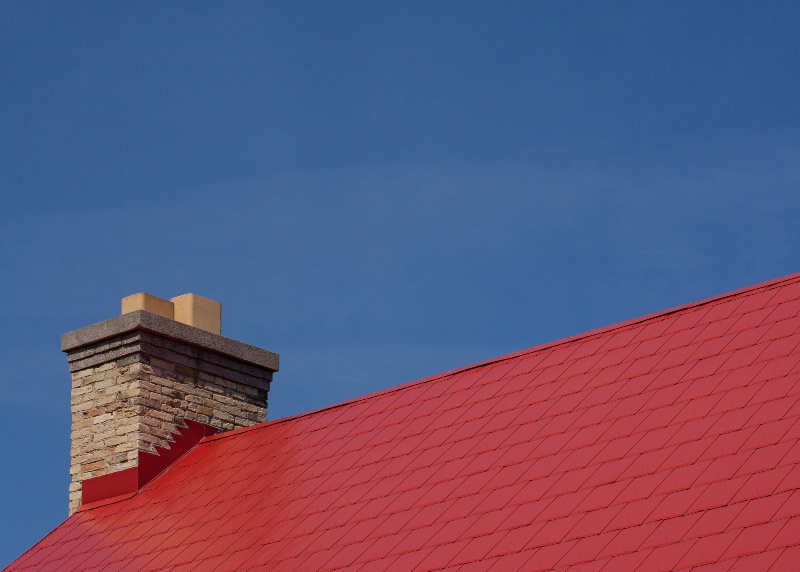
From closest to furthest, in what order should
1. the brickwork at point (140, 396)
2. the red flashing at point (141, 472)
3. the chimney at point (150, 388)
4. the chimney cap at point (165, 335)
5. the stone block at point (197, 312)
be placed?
the red flashing at point (141, 472)
the chimney at point (150, 388)
the brickwork at point (140, 396)
the chimney cap at point (165, 335)
the stone block at point (197, 312)

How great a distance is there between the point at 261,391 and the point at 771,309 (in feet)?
27.8

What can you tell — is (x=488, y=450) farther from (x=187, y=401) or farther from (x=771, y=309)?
(x=187, y=401)

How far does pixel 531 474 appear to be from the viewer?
1389 cm

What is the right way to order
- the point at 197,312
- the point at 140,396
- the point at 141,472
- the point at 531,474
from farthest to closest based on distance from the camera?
the point at 197,312, the point at 140,396, the point at 141,472, the point at 531,474

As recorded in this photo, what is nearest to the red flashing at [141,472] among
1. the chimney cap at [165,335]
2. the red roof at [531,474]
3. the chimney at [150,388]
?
the chimney at [150,388]

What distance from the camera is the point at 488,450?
14875 mm

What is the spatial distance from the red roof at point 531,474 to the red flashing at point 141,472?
9.4 inches

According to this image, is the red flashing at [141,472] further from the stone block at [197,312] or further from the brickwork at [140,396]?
the stone block at [197,312]

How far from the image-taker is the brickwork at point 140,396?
19.5 meters

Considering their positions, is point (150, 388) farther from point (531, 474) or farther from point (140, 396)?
point (531, 474)

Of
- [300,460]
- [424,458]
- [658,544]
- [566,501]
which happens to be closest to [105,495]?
[300,460]

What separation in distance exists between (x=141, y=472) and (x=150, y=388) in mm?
1413

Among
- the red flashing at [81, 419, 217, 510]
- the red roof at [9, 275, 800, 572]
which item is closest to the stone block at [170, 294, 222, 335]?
the red flashing at [81, 419, 217, 510]

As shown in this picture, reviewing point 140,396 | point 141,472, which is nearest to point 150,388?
point 140,396
